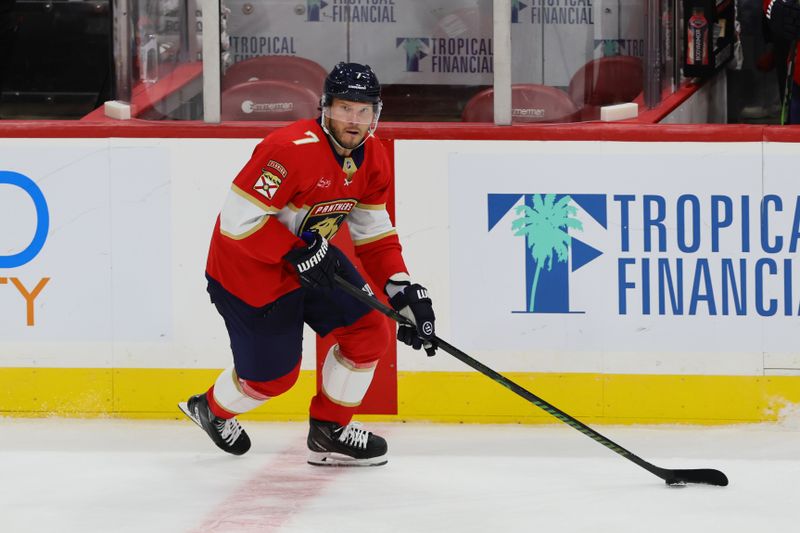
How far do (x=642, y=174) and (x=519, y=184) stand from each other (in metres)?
0.36

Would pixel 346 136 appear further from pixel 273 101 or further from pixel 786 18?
pixel 786 18

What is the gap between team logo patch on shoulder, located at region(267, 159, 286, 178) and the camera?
12.6ft

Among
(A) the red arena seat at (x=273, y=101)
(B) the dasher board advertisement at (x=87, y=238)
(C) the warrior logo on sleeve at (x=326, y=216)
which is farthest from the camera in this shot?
(A) the red arena seat at (x=273, y=101)

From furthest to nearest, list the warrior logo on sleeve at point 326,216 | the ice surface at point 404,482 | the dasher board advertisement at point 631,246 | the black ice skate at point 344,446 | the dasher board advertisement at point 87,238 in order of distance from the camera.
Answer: the dasher board advertisement at point 87,238
the dasher board advertisement at point 631,246
the black ice skate at point 344,446
the warrior logo on sleeve at point 326,216
the ice surface at point 404,482

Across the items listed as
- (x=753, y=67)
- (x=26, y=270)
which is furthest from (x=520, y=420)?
(x=753, y=67)

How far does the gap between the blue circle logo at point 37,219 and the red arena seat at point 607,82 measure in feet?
5.41

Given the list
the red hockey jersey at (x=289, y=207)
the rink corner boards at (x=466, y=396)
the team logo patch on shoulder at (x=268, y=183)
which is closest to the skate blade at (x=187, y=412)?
the rink corner boards at (x=466, y=396)

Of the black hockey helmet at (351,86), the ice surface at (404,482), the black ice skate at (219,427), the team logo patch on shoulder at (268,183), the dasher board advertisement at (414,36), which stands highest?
the dasher board advertisement at (414,36)

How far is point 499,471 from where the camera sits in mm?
4137

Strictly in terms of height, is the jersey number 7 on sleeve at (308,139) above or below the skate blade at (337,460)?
above

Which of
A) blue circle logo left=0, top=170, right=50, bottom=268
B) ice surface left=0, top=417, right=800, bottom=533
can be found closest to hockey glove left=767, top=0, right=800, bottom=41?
ice surface left=0, top=417, right=800, bottom=533

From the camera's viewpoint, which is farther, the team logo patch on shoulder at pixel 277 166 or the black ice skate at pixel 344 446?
the black ice skate at pixel 344 446

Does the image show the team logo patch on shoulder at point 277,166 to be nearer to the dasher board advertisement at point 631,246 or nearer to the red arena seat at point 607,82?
the dasher board advertisement at point 631,246

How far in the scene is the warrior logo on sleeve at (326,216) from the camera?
395 centimetres
